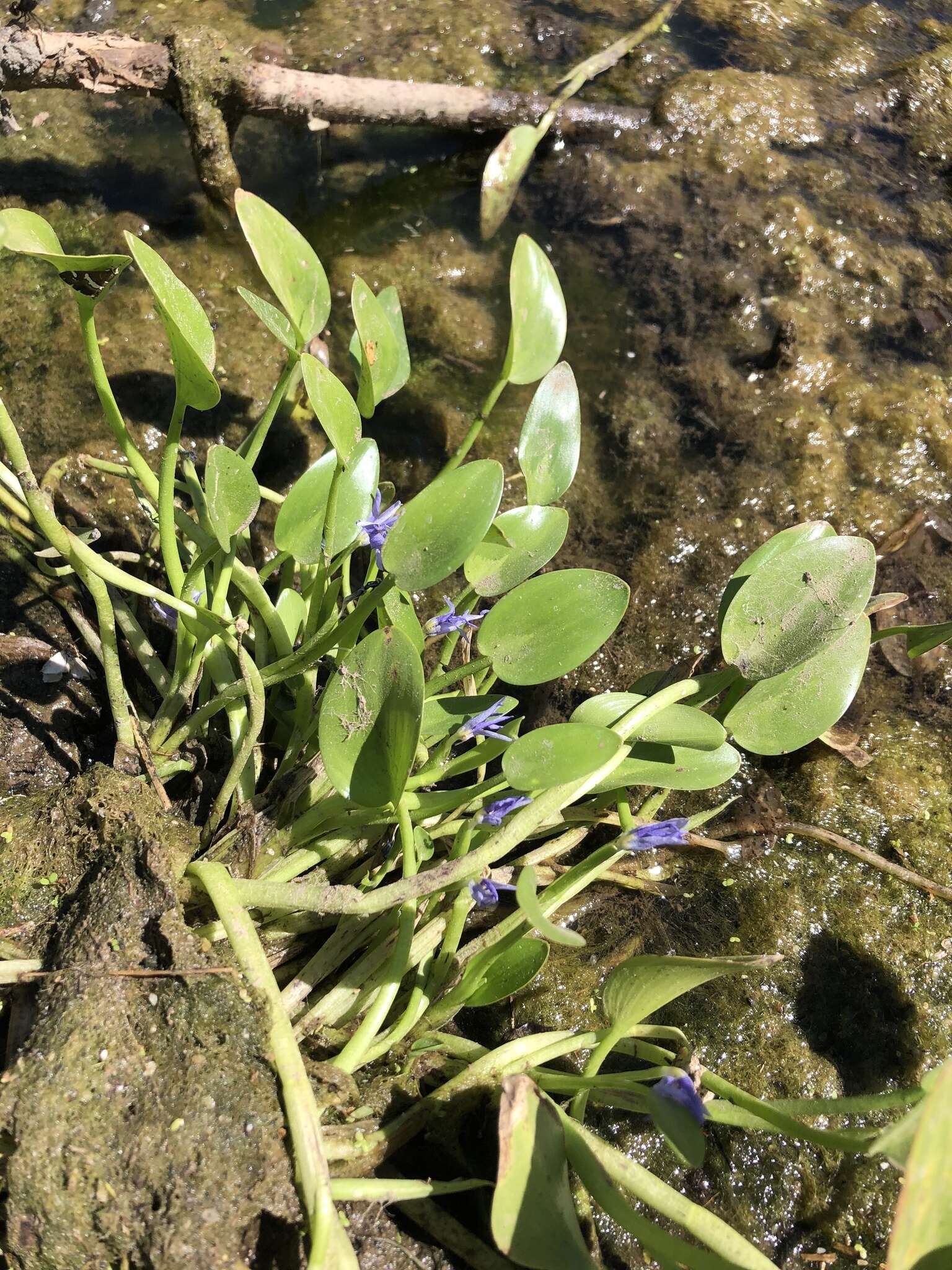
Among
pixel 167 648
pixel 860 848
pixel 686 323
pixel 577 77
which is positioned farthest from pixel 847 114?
pixel 167 648

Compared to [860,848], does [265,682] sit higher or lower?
higher

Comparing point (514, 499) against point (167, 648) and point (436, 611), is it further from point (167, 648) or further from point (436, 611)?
point (167, 648)

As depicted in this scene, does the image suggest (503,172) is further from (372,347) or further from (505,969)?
(505,969)

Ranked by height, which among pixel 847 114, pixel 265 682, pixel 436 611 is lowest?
pixel 436 611

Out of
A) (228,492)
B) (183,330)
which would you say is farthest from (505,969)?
(183,330)

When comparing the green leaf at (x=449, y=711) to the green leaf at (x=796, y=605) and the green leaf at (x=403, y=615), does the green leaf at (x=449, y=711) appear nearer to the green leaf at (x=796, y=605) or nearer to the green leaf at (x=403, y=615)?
the green leaf at (x=403, y=615)

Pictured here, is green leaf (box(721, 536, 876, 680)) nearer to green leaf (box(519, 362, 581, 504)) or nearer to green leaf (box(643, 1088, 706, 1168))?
green leaf (box(519, 362, 581, 504))
